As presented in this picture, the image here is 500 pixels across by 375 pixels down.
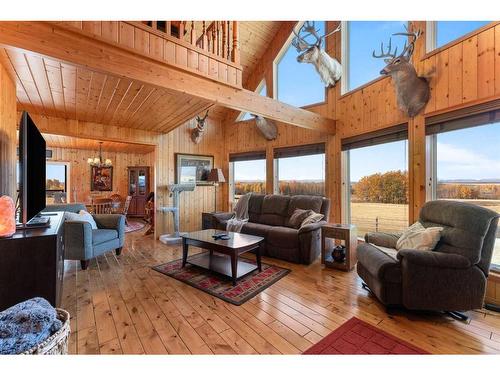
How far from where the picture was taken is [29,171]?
202cm

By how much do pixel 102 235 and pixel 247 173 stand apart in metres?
3.45

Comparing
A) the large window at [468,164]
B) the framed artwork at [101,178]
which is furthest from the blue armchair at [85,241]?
the framed artwork at [101,178]

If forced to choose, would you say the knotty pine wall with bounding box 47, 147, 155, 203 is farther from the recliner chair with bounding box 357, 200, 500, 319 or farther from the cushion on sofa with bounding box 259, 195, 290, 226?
the recliner chair with bounding box 357, 200, 500, 319

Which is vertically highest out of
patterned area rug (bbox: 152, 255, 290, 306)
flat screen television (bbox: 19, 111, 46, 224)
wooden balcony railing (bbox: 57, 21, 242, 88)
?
wooden balcony railing (bbox: 57, 21, 242, 88)

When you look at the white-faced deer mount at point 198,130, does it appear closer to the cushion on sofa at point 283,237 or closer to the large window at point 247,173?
the large window at point 247,173

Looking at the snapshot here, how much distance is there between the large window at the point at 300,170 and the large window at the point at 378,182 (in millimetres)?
536

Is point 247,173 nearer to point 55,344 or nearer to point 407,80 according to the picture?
point 407,80

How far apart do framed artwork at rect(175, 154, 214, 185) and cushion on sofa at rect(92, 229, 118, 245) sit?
194 centimetres

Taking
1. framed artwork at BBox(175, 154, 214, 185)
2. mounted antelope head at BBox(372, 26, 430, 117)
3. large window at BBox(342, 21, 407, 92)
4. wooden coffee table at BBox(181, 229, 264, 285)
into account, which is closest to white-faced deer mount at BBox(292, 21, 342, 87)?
large window at BBox(342, 21, 407, 92)

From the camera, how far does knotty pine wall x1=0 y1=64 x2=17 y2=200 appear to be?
220 cm

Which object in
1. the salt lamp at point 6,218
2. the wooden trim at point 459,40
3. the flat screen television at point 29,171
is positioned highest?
the wooden trim at point 459,40

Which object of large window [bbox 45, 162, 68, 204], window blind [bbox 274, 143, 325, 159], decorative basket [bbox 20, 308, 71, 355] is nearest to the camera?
decorative basket [bbox 20, 308, 71, 355]

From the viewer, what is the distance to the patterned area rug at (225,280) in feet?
8.20

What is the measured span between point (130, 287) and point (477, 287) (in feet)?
11.2
